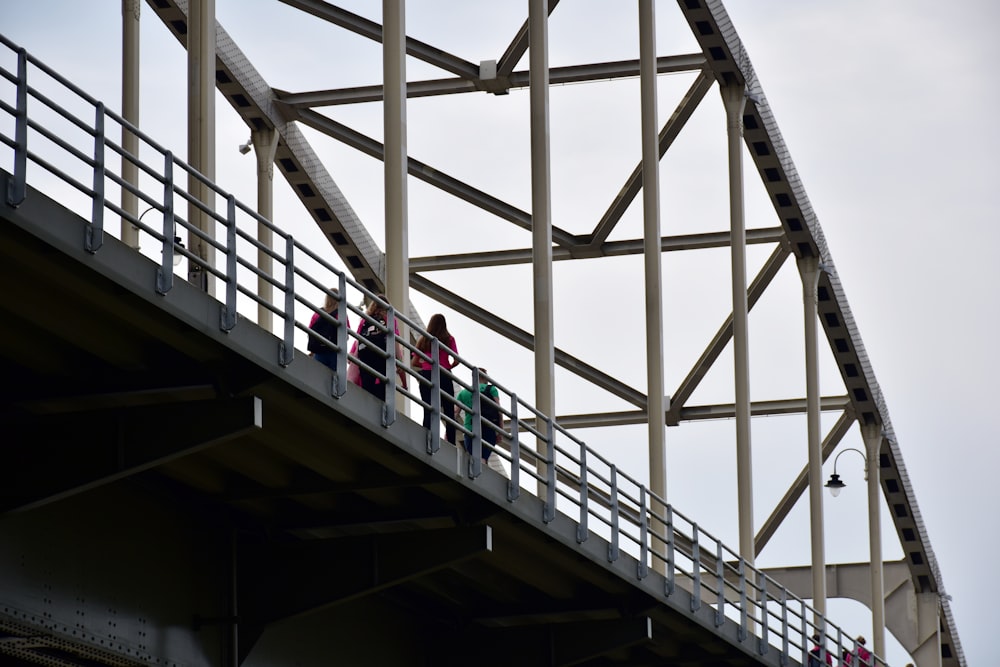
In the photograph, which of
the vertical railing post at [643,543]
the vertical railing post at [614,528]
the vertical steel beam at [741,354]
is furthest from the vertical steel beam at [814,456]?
the vertical railing post at [614,528]

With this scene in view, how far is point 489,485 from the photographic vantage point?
20.8m

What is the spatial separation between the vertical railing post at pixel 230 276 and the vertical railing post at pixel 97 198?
1.68 meters

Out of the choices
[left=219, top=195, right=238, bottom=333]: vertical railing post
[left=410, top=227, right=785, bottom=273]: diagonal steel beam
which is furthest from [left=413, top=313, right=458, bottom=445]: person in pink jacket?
[left=410, top=227, right=785, bottom=273]: diagonal steel beam

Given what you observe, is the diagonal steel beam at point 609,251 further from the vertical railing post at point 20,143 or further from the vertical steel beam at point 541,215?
the vertical railing post at point 20,143

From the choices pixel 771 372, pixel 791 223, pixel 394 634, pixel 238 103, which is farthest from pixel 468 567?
pixel 771 372

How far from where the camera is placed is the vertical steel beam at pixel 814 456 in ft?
131

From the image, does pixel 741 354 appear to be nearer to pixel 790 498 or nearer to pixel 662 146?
pixel 662 146

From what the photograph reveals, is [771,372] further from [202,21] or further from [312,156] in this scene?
[202,21]

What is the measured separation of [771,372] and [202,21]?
91.7 feet

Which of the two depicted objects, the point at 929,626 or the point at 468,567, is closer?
the point at 468,567

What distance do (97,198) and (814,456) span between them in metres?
27.4

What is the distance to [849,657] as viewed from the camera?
116 feet

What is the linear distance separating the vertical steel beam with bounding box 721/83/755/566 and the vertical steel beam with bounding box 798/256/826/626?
13.7 feet

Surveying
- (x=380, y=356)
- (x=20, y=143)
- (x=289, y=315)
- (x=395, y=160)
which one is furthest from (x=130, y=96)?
(x=20, y=143)
